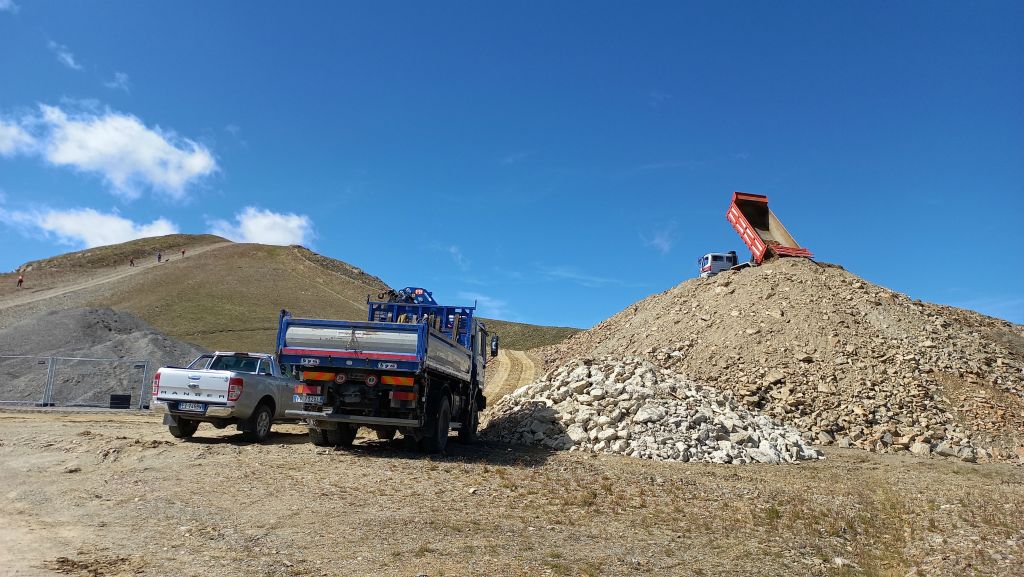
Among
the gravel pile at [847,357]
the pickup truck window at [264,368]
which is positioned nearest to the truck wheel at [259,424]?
the pickup truck window at [264,368]

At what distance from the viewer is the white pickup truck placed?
45.0ft

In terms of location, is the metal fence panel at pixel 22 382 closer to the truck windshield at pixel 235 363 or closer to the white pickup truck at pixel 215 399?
the truck windshield at pixel 235 363

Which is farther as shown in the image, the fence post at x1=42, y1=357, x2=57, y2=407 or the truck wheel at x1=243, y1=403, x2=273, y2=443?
the fence post at x1=42, y1=357, x2=57, y2=407

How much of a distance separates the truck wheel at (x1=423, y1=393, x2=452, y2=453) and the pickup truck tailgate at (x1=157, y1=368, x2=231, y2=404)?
417 cm

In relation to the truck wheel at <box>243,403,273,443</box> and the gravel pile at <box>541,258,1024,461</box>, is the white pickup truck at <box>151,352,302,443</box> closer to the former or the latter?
the truck wheel at <box>243,403,273,443</box>

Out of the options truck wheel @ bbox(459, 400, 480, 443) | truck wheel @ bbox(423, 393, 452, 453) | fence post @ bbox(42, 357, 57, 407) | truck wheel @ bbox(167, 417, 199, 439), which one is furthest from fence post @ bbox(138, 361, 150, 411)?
truck wheel @ bbox(423, 393, 452, 453)

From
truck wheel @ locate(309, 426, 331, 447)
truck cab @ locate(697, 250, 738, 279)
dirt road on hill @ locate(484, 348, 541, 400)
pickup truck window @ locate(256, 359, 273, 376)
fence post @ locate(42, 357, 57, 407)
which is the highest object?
truck cab @ locate(697, 250, 738, 279)

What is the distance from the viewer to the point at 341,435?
1381cm

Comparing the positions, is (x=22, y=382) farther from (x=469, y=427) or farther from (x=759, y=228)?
(x=759, y=228)

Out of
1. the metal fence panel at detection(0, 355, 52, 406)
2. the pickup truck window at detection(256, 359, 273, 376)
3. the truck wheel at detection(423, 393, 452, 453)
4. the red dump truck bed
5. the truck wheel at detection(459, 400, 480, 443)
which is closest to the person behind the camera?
the truck wheel at detection(423, 393, 452, 453)

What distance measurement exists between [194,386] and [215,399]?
0.54m

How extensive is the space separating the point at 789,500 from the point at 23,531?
965cm

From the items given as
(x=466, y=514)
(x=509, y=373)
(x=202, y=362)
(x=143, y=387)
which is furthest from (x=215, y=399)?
(x=509, y=373)

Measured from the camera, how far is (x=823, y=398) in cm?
1909
